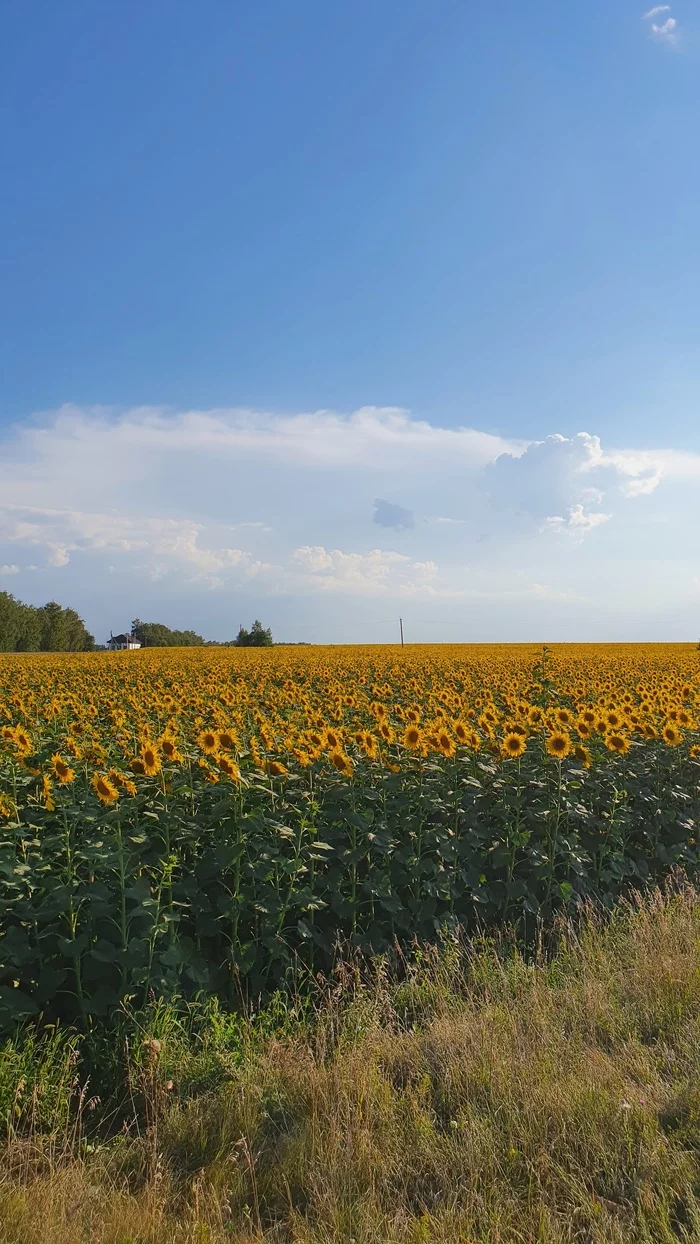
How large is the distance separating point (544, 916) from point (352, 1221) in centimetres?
367

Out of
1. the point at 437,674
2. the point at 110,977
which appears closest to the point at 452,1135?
the point at 110,977

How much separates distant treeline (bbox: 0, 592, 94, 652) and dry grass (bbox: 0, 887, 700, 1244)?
8707cm

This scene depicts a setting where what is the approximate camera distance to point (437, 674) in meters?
19.6

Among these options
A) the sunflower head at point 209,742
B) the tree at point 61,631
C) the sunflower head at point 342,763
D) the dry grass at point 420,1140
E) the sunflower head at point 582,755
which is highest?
the tree at point 61,631

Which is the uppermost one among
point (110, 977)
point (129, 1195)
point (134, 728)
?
point (134, 728)

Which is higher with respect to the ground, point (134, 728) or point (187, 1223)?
point (134, 728)

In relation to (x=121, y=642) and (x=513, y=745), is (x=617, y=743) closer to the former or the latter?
(x=513, y=745)

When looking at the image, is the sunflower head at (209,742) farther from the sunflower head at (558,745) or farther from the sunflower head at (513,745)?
the sunflower head at (558,745)

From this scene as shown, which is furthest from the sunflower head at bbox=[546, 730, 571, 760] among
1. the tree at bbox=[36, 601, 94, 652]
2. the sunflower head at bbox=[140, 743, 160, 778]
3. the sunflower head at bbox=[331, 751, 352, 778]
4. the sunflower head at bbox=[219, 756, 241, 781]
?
the tree at bbox=[36, 601, 94, 652]

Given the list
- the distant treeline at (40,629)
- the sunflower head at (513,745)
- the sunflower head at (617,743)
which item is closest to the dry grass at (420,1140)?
the sunflower head at (513,745)

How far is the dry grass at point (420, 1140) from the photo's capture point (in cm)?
310

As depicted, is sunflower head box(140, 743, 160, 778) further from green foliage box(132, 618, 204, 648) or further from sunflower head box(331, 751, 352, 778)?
green foliage box(132, 618, 204, 648)

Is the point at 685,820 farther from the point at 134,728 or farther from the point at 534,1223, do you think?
the point at 134,728

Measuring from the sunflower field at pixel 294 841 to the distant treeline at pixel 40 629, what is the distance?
8486 centimetres
